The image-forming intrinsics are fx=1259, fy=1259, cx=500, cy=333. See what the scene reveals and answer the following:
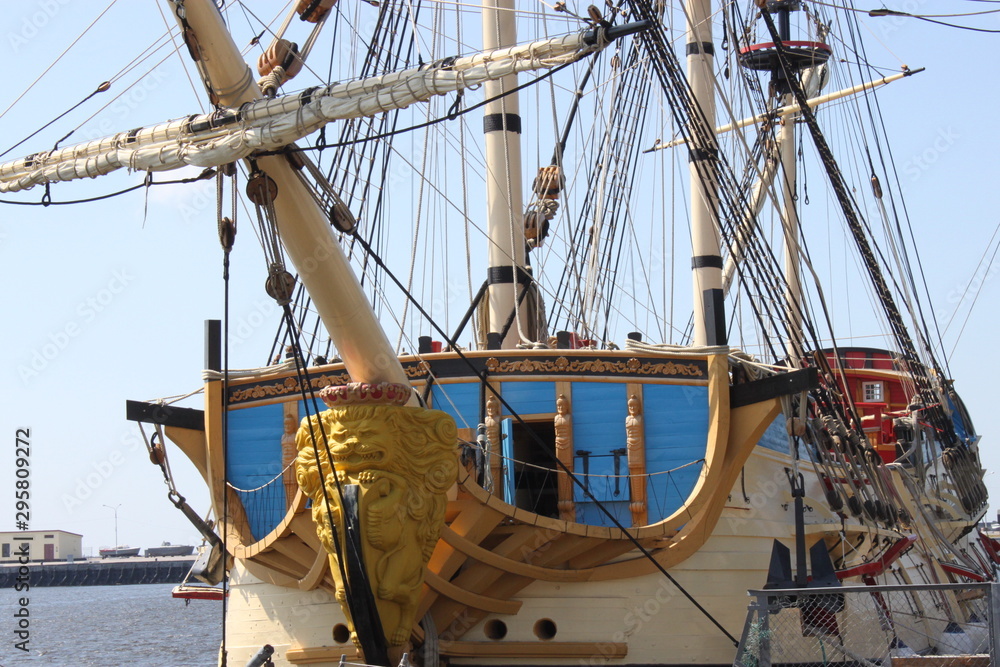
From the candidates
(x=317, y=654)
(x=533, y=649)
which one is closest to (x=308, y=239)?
(x=317, y=654)

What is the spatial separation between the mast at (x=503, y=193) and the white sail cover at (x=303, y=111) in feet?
14.5

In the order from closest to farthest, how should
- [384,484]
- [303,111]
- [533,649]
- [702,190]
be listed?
[303,111]
[384,484]
[533,649]
[702,190]

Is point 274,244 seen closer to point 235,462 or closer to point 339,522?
point 339,522

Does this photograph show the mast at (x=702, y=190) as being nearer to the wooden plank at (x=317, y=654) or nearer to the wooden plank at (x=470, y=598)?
the wooden plank at (x=470, y=598)

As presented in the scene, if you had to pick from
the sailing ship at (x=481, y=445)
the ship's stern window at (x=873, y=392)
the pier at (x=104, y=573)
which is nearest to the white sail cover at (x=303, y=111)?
the sailing ship at (x=481, y=445)

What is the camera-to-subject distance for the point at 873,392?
82.9 feet

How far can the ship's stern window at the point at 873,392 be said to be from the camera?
2517cm

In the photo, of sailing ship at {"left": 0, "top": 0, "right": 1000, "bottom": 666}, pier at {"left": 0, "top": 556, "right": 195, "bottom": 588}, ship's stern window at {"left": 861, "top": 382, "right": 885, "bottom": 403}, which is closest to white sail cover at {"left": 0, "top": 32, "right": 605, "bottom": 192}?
sailing ship at {"left": 0, "top": 0, "right": 1000, "bottom": 666}

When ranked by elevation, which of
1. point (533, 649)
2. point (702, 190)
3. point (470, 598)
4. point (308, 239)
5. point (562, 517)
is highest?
point (702, 190)

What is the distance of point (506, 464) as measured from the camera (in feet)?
40.5

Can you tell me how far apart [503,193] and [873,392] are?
13074 mm

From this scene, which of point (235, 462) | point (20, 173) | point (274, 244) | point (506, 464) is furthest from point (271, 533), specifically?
point (20, 173)

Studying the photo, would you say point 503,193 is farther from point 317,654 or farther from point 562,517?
point 317,654

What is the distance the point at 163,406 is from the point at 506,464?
354cm
